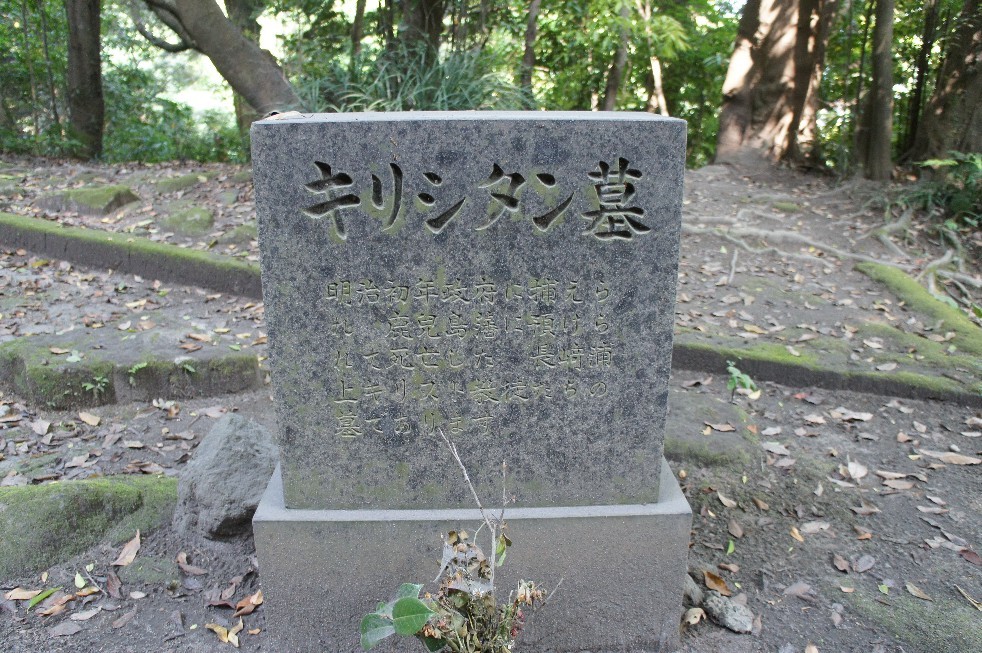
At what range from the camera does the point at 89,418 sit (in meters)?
3.66

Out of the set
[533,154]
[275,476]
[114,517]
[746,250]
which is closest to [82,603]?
[114,517]

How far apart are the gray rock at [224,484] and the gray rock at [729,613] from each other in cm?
171

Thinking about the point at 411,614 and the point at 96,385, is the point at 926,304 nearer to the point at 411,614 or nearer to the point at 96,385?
the point at 411,614

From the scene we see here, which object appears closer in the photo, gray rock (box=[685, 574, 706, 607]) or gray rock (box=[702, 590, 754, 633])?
gray rock (box=[702, 590, 754, 633])

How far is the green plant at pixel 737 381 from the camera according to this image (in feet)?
13.0

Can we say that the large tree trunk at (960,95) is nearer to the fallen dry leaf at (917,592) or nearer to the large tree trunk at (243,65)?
the fallen dry leaf at (917,592)

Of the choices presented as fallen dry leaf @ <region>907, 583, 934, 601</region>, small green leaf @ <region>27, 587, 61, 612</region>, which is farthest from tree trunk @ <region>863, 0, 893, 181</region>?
small green leaf @ <region>27, 587, 61, 612</region>

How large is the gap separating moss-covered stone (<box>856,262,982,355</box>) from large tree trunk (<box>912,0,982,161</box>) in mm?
2057

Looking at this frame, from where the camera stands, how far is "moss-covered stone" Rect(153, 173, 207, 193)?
22.6 feet

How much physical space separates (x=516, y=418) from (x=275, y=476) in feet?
2.91

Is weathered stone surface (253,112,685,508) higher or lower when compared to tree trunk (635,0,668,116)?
lower

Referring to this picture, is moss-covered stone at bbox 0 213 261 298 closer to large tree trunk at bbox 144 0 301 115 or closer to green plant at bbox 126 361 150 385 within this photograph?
green plant at bbox 126 361 150 385

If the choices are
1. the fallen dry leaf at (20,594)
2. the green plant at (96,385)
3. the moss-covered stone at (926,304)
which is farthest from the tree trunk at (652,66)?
the fallen dry leaf at (20,594)

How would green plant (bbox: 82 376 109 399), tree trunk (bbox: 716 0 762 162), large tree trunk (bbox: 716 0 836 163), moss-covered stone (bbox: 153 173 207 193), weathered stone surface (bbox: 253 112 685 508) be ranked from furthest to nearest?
tree trunk (bbox: 716 0 762 162) < large tree trunk (bbox: 716 0 836 163) < moss-covered stone (bbox: 153 173 207 193) < green plant (bbox: 82 376 109 399) < weathered stone surface (bbox: 253 112 685 508)
